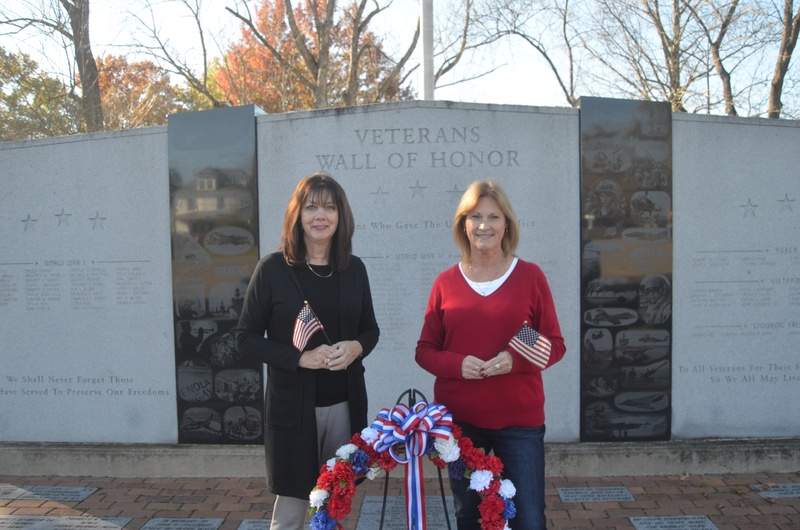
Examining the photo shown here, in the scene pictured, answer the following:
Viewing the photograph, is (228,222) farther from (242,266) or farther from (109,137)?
(109,137)

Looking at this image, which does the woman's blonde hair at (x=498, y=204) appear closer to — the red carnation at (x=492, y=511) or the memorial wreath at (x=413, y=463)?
the memorial wreath at (x=413, y=463)

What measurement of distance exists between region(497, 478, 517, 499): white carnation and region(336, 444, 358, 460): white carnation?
0.62 meters

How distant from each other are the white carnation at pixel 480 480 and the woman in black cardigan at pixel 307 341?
1.82ft

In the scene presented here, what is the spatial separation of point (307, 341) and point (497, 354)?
2.62 feet

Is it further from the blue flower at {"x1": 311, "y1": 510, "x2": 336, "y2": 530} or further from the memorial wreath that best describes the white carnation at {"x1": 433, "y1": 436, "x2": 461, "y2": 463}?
the blue flower at {"x1": 311, "y1": 510, "x2": 336, "y2": 530}

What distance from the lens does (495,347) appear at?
2.63m

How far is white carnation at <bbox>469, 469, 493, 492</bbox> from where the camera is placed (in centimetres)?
249

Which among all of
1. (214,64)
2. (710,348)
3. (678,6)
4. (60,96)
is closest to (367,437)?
(710,348)

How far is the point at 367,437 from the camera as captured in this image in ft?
8.50

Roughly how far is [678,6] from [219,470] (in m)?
14.8

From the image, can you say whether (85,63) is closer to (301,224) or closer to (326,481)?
(301,224)

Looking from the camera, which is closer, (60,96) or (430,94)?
(430,94)

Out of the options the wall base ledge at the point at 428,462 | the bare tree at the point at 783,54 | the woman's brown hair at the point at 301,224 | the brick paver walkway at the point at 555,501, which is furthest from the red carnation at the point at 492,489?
the bare tree at the point at 783,54

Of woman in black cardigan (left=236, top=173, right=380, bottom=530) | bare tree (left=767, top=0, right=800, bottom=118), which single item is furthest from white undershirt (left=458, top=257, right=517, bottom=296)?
bare tree (left=767, top=0, right=800, bottom=118)
